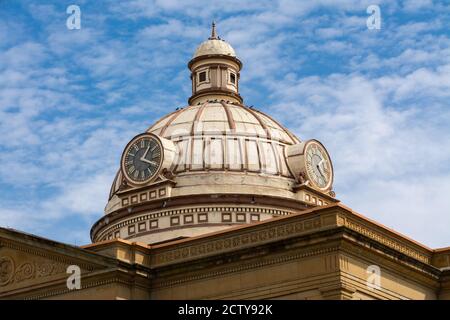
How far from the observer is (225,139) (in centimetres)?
7681

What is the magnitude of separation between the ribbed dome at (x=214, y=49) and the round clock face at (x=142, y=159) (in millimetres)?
12899

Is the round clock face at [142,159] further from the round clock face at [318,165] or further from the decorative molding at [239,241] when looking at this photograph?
the decorative molding at [239,241]

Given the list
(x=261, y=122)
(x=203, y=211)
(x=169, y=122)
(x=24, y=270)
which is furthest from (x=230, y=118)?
(x=24, y=270)

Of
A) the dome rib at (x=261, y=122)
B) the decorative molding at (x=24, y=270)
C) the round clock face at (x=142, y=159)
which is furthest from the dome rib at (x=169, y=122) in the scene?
the decorative molding at (x=24, y=270)

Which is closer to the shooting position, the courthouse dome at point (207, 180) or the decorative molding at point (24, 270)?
the decorative molding at point (24, 270)

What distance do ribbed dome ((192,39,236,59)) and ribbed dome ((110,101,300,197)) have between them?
7.79m

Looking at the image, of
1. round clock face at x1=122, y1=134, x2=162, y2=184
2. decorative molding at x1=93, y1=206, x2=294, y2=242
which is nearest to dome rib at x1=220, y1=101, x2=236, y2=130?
round clock face at x1=122, y1=134, x2=162, y2=184

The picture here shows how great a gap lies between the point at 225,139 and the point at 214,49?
13.4m

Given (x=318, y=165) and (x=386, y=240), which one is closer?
(x=386, y=240)

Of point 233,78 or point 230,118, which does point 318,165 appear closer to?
point 230,118

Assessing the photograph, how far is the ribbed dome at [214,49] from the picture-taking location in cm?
8819

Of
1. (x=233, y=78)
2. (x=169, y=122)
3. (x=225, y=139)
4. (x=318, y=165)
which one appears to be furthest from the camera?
(x=233, y=78)

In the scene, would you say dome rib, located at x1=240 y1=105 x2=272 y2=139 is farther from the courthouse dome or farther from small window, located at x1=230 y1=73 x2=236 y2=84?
small window, located at x1=230 y1=73 x2=236 y2=84

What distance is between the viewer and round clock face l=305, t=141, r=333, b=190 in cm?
7775
